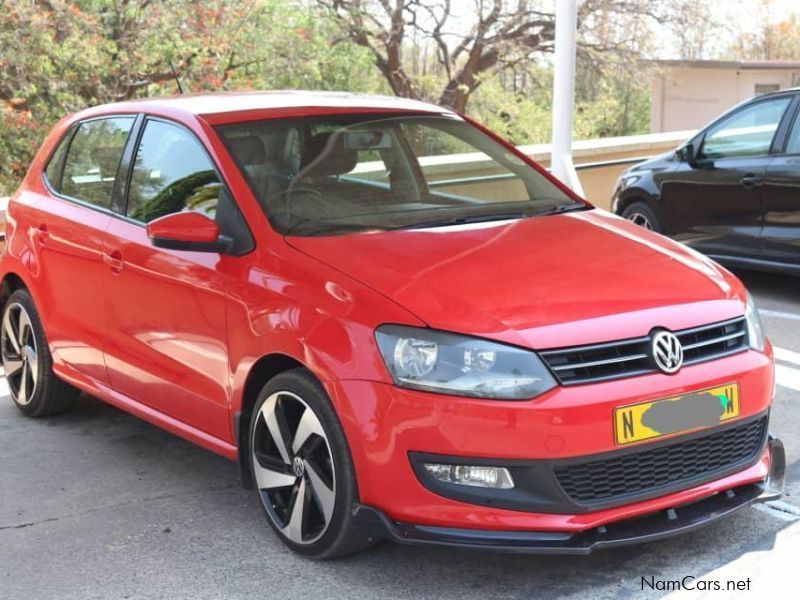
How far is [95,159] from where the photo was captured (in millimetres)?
5297

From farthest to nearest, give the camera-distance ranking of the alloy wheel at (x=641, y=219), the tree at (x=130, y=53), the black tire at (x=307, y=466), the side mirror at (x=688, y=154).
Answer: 1. the tree at (x=130, y=53)
2. the alloy wheel at (x=641, y=219)
3. the side mirror at (x=688, y=154)
4. the black tire at (x=307, y=466)

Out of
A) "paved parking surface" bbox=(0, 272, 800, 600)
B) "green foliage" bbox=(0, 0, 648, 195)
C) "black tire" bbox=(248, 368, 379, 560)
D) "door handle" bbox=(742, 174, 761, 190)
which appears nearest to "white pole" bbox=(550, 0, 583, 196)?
"door handle" bbox=(742, 174, 761, 190)

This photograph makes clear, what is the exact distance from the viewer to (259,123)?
15.1ft

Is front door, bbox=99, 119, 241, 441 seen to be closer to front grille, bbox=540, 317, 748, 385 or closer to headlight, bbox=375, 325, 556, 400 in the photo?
headlight, bbox=375, 325, 556, 400

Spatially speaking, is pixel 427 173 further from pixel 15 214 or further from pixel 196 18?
pixel 196 18

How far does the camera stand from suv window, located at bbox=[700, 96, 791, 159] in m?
7.91

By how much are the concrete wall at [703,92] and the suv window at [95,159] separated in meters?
30.7

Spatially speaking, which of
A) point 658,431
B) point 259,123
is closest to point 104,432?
point 259,123

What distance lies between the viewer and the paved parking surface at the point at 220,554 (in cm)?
360

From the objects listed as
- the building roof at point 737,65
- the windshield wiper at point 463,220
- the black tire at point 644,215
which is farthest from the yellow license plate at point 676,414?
A: the building roof at point 737,65

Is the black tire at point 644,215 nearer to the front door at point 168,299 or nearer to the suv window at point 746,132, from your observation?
the suv window at point 746,132

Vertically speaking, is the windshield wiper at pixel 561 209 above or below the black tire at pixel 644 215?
above

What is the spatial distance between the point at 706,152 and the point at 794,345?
7.23ft

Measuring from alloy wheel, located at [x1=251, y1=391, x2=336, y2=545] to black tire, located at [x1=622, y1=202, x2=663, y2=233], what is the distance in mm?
5569
